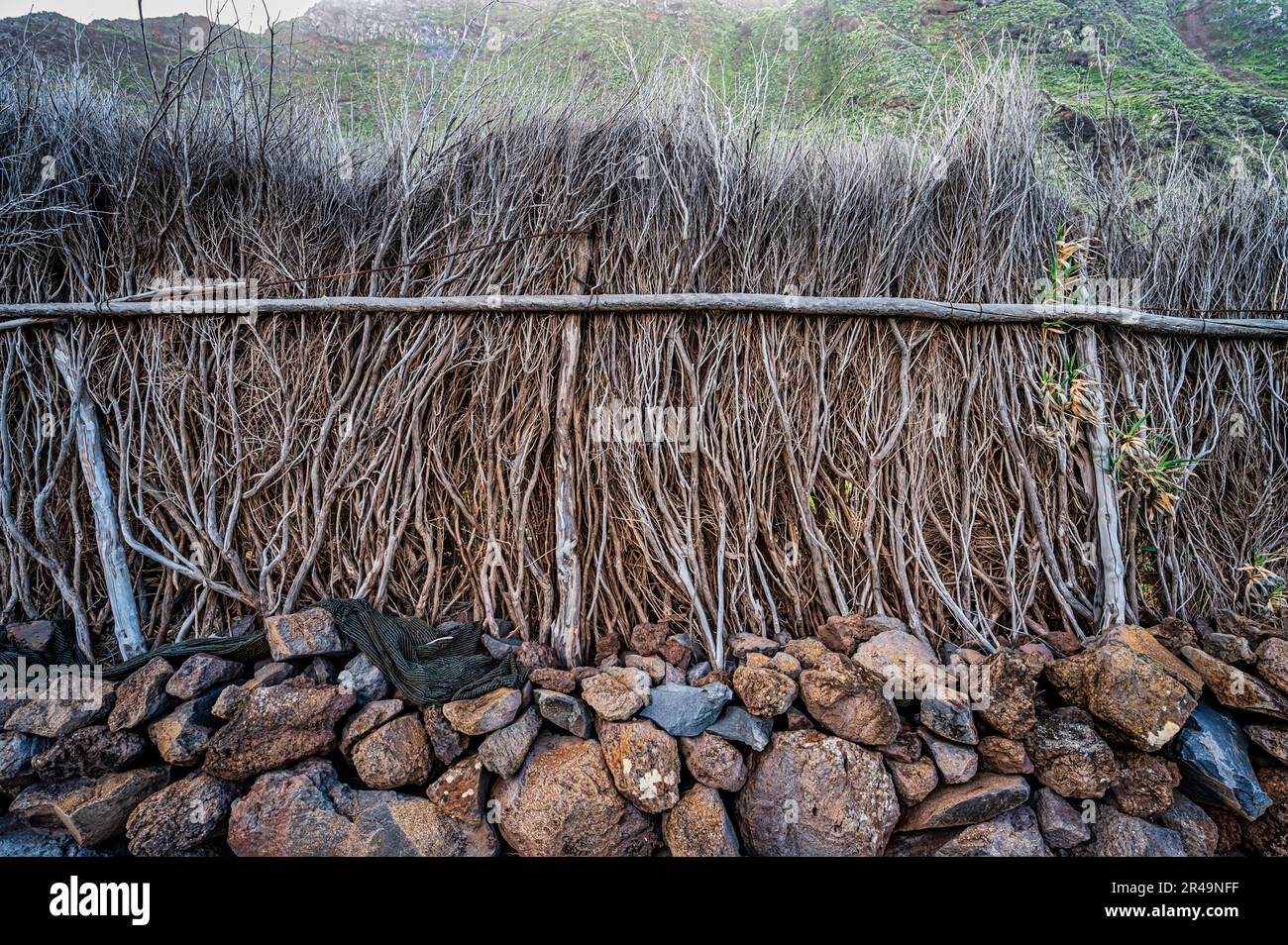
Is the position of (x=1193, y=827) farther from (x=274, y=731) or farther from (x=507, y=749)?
(x=274, y=731)

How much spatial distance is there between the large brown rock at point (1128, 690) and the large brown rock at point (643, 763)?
185 centimetres

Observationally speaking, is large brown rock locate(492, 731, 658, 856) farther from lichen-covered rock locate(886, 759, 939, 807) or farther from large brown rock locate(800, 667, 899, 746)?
lichen-covered rock locate(886, 759, 939, 807)

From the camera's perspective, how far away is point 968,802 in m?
1.95

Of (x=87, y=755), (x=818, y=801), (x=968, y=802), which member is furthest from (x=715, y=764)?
(x=87, y=755)

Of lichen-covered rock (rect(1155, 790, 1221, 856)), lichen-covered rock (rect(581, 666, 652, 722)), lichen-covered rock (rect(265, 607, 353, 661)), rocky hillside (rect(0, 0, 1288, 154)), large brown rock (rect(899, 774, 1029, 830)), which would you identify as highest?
rocky hillside (rect(0, 0, 1288, 154))

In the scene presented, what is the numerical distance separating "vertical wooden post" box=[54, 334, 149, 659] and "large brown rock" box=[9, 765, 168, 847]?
687mm

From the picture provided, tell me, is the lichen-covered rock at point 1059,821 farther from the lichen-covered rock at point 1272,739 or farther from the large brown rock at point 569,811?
the large brown rock at point 569,811

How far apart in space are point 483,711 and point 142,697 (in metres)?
1.54

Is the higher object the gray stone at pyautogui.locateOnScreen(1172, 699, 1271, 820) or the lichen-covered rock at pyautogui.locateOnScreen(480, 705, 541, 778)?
the lichen-covered rock at pyautogui.locateOnScreen(480, 705, 541, 778)

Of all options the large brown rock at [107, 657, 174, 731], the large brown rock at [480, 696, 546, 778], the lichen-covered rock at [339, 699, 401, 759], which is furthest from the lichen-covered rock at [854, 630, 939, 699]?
the large brown rock at [107, 657, 174, 731]

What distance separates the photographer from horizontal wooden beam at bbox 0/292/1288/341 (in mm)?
2396

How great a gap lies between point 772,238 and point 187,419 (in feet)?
11.1

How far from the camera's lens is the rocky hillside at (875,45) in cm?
366

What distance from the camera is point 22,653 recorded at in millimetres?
2334
